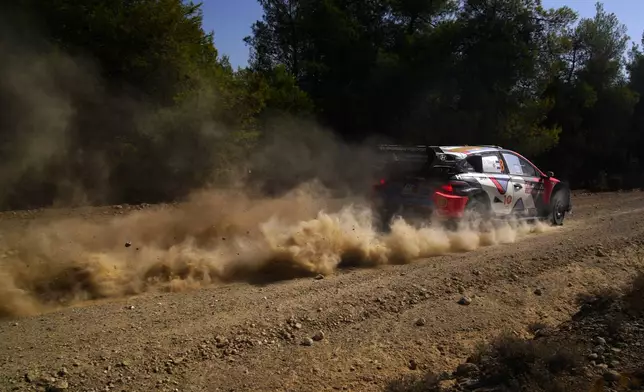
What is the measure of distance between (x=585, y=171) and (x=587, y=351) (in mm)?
23624

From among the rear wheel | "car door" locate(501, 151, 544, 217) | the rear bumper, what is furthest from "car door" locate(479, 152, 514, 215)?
the rear wheel

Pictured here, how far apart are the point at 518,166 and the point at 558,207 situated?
1.63m

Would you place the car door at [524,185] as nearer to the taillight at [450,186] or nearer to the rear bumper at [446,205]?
the taillight at [450,186]

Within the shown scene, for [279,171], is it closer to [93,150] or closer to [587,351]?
[93,150]

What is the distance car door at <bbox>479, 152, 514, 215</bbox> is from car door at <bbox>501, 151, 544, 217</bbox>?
0.16 meters

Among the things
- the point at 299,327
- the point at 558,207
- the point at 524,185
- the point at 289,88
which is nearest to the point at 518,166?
the point at 524,185

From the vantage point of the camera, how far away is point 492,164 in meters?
10.4

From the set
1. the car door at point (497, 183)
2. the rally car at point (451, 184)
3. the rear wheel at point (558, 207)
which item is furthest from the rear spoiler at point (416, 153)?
the rear wheel at point (558, 207)

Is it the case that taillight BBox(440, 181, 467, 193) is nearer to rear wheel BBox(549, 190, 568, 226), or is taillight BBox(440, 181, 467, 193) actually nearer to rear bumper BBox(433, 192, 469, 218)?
rear bumper BBox(433, 192, 469, 218)

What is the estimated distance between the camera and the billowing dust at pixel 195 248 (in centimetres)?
638

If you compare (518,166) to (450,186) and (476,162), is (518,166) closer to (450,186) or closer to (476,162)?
(476,162)

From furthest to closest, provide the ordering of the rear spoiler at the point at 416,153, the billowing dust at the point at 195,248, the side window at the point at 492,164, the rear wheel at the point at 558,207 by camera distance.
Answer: the rear wheel at the point at 558,207 → the side window at the point at 492,164 → the rear spoiler at the point at 416,153 → the billowing dust at the point at 195,248

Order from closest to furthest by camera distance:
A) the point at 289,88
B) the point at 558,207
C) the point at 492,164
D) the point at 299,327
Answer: the point at 299,327 < the point at 492,164 < the point at 558,207 < the point at 289,88

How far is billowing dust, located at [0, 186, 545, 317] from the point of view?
6.38 metres
